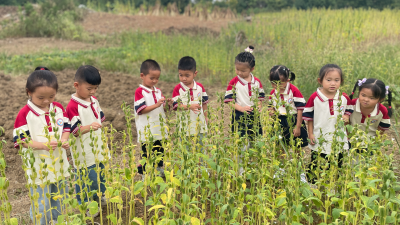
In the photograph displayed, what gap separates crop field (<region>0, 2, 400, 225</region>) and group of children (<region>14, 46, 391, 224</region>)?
159mm

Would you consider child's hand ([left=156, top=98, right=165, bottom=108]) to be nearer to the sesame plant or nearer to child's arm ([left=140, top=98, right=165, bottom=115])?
child's arm ([left=140, top=98, right=165, bottom=115])

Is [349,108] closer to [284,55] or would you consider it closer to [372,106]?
[372,106]

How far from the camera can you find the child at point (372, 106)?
3.35 metres

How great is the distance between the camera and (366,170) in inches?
95.0

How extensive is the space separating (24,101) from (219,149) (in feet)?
18.2

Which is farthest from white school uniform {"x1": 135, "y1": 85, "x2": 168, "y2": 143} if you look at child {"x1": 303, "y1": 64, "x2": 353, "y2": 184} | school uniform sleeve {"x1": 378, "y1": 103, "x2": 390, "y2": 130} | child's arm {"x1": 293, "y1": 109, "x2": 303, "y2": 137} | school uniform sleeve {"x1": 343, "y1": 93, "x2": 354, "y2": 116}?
school uniform sleeve {"x1": 378, "y1": 103, "x2": 390, "y2": 130}

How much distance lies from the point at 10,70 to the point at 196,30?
37.0 feet

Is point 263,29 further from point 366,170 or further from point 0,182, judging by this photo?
point 0,182

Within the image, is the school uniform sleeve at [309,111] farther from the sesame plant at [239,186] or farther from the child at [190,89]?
the child at [190,89]

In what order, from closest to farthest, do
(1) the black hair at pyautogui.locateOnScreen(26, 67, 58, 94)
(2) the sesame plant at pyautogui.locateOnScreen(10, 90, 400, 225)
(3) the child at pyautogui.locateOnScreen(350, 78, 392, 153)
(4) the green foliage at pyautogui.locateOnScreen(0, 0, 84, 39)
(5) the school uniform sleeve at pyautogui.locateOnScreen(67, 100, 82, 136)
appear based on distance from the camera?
(2) the sesame plant at pyautogui.locateOnScreen(10, 90, 400, 225), (1) the black hair at pyautogui.locateOnScreen(26, 67, 58, 94), (5) the school uniform sleeve at pyautogui.locateOnScreen(67, 100, 82, 136), (3) the child at pyautogui.locateOnScreen(350, 78, 392, 153), (4) the green foliage at pyautogui.locateOnScreen(0, 0, 84, 39)

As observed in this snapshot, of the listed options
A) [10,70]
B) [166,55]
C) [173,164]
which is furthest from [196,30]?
[173,164]

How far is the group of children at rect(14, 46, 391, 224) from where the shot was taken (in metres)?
2.82

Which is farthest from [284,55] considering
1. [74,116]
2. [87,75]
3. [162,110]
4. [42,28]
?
[42,28]

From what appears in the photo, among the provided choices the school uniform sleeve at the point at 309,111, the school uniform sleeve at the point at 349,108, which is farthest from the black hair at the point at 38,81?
the school uniform sleeve at the point at 349,108
